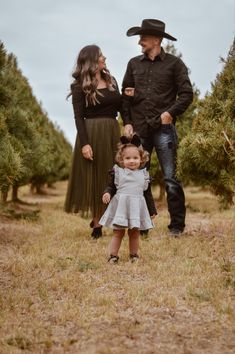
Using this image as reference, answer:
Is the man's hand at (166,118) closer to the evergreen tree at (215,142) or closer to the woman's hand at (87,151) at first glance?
the evergreen tree at (215,142)

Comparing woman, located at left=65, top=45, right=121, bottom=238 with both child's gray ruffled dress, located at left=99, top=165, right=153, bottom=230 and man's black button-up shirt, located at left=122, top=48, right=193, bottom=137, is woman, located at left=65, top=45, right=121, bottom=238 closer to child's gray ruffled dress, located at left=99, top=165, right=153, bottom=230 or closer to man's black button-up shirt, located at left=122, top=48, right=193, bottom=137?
man's black button-up shirt, located at left=122, top=48, right=193, bottom=137

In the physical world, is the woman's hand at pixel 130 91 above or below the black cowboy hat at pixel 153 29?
below

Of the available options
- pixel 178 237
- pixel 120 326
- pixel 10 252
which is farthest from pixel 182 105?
pixel 120 326

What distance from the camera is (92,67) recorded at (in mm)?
6270

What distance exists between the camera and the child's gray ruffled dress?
5.06m

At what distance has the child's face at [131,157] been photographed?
5.14 metres

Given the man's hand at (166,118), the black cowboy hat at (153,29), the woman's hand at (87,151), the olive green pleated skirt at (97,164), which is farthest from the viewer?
the olive green pleated skirt at (97,164)

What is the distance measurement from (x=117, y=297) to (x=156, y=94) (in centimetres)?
322

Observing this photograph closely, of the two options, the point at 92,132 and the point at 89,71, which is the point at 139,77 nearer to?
the point at 89,71

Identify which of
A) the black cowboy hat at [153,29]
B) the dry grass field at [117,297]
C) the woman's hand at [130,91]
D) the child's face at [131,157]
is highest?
the black cowboy hat at [153,29]

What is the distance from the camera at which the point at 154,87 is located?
20.9 feet

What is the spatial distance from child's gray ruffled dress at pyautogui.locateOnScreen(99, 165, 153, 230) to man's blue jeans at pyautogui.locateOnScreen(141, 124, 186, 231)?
1.19 m

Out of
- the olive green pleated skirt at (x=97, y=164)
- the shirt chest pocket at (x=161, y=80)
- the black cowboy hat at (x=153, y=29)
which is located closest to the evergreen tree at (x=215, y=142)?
the shirt chest pocket at (x=161, y=80)

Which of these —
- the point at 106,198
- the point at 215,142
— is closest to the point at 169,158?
the point at 215,142
